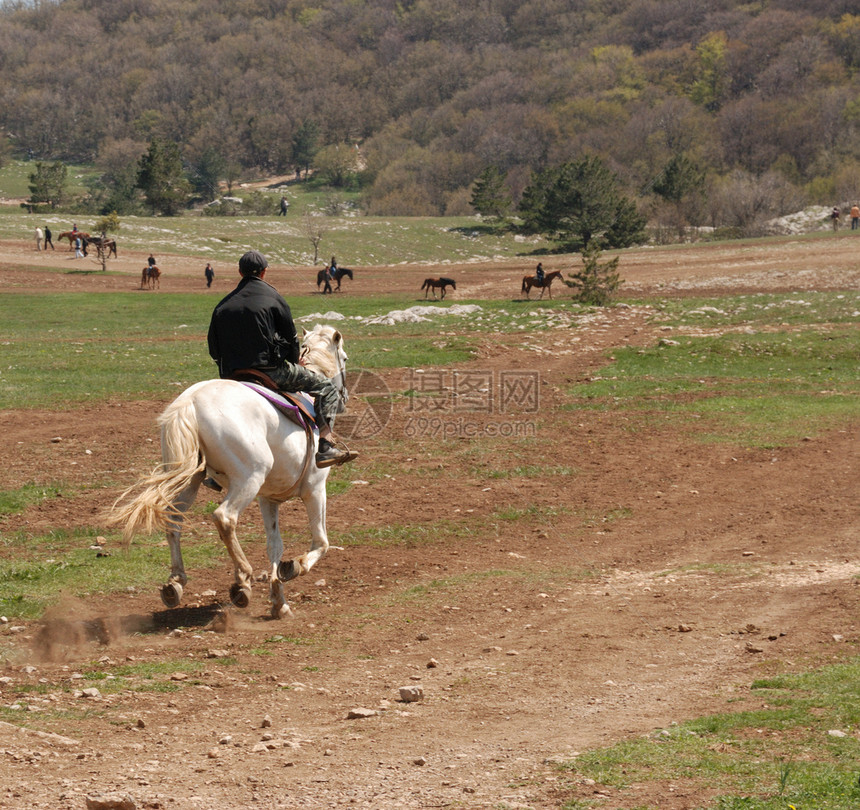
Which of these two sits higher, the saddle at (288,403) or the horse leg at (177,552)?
the saddle at (288,403)

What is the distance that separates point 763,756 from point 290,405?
5209 mm

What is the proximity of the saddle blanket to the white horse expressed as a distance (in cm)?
5

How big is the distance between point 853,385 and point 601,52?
173 meters

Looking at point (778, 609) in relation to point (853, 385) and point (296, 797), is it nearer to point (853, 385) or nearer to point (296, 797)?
point (296, 797)

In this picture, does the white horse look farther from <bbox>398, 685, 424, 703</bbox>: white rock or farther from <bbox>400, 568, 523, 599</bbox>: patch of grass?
<bbox>398, 685, 424, 703</bbox>: white rock

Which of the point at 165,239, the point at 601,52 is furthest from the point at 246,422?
the point at 601,52

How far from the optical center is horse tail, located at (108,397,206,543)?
8.16 m

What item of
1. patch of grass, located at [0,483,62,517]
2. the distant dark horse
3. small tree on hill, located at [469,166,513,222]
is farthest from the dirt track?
small tree on hill, located at [469,166,513,222]

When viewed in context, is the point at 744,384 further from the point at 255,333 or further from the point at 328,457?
the point at 255,333

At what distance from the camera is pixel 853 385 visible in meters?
21.6

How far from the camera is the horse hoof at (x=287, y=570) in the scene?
8.96 m

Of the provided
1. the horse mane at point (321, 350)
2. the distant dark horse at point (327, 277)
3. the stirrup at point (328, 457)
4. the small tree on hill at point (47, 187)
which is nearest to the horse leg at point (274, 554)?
the stirrup at point (328, 457)

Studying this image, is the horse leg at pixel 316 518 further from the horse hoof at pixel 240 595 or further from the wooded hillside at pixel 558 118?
the wooded hillside at pixel 558 118

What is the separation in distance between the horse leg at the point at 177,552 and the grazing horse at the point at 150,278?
4121 centimetres
